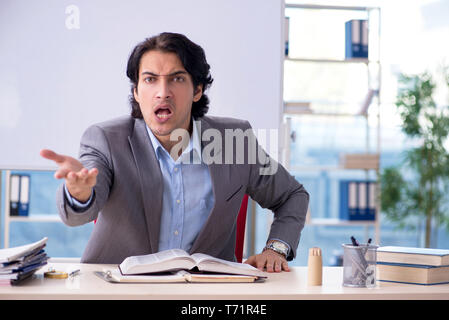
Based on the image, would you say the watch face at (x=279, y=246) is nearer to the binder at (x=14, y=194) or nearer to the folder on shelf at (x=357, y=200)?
the binder at (x=14, y=194)

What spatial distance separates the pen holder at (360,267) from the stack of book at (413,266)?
13cm

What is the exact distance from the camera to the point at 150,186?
2.05 metres

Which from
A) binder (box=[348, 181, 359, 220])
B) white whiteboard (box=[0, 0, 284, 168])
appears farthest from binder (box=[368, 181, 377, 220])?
white whiteboard (box=[0, 0, 284, 168])

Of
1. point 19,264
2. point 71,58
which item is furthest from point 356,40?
point 19,264

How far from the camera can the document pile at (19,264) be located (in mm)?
1472

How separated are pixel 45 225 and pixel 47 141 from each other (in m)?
3.68

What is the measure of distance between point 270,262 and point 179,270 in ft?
1.35

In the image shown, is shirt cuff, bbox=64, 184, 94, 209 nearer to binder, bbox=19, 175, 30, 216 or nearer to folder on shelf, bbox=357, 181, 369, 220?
binder, bbox=19, 175, 30, 216

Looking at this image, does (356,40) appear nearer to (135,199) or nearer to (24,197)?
(24,197)

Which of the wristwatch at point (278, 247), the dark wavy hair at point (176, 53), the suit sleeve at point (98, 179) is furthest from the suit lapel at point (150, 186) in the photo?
the wristwatch at point (278, 247)

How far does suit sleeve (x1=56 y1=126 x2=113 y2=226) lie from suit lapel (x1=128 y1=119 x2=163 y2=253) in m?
0.10

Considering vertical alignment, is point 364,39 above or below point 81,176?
above

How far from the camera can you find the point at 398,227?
5316 millimetres

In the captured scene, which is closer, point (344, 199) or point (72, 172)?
point (72, 172)
